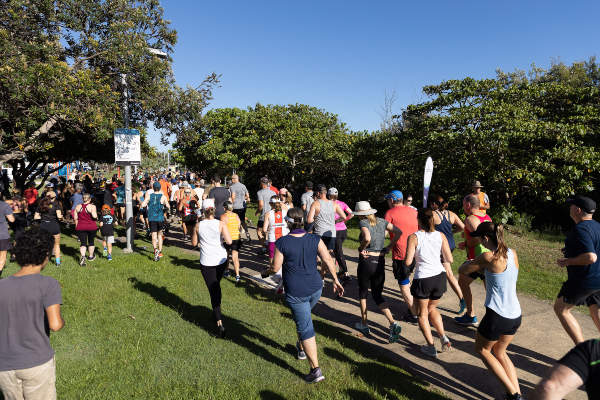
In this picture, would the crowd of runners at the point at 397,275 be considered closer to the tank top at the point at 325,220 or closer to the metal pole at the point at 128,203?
the tank top at the point at 325,220

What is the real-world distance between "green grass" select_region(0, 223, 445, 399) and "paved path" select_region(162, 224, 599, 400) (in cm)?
30

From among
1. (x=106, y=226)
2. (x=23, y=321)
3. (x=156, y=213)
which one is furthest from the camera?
(x=156, y=213)

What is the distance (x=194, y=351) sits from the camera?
4.41 metres

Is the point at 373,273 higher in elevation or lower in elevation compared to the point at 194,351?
higher

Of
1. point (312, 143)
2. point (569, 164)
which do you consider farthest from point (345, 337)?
point (312, 143)

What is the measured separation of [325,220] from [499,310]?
3921mm

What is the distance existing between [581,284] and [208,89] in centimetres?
Result: 1089

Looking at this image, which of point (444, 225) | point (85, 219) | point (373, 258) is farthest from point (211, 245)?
point (85, 219)

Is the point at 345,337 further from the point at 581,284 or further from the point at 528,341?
the point at 581,284

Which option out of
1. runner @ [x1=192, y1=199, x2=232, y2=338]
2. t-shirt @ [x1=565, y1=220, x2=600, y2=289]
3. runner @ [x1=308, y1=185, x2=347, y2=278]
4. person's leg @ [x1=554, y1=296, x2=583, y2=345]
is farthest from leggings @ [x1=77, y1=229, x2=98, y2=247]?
t-shirt @ [x1=565, y1=220, x2=600, y2=289]

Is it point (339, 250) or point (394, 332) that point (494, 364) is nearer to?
point (394, 332)

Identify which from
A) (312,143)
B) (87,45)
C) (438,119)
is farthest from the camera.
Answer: (312,143)

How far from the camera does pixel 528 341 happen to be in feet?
15.6

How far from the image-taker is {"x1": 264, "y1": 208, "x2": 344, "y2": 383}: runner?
374 centimetres
